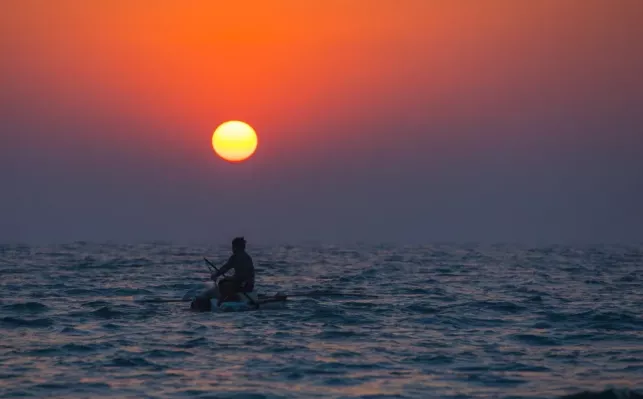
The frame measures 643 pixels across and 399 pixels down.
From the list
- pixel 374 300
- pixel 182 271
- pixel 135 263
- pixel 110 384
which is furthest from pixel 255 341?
pixel 135 263

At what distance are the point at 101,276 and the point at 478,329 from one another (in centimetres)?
2359

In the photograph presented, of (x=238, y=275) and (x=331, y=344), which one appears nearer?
(x=331, y=344)

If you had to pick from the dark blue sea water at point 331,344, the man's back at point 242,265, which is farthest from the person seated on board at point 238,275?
the dark blue sea water at point 331,344

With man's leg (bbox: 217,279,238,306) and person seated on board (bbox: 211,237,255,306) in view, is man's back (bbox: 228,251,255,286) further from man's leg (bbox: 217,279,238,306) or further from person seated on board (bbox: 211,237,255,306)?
man's leg (bbox: 217,279,238,306)

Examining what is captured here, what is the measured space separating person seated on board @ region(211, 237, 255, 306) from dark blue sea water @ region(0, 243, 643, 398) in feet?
2.72

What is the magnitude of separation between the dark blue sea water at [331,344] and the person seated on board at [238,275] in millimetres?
830

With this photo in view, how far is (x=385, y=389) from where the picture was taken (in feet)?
52.5

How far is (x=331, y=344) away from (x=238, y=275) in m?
6.54

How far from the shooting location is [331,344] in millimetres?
20797

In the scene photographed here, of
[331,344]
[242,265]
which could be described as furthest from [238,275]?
[331,344]

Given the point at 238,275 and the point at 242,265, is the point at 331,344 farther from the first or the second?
the point at 238,275

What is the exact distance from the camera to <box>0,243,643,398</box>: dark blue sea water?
53.3 ft

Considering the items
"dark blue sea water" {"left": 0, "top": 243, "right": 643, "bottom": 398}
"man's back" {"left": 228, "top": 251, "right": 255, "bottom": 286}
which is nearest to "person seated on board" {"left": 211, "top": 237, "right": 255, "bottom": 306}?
"man's back" {"left": 228, "top": 251, "right": 255, "bottom": 286}

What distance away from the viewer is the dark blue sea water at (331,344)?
16234 mm
